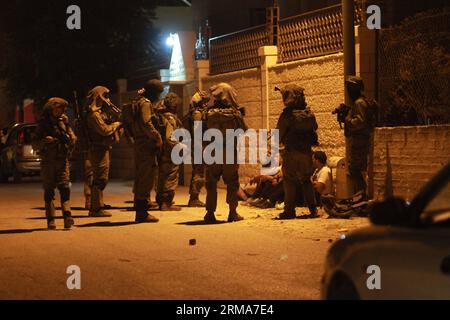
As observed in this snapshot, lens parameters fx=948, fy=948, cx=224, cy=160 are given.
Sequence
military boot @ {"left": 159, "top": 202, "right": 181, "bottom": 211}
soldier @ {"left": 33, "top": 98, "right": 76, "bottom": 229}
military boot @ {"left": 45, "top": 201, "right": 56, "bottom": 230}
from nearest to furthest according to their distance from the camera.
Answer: soldier @ {"left": 33, "top": 98, "right": 76, "bottom": 229}
military boot @ {"left": 45, "top": 201, "right": 56, "bottom": 230}
military boot @ {"left": 159, "top": 202, "right": 181, "bottom": 211}

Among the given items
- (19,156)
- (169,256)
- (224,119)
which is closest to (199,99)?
(224,119)

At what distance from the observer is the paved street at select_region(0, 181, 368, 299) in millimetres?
A: 8398

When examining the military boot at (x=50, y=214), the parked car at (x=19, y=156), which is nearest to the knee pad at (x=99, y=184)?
the military boot at (x=50, y=214)

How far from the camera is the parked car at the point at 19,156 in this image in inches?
1043

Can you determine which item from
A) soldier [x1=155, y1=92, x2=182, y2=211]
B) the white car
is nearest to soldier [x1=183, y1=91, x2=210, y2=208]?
soldier [x1=155, y1=92, x2=182, y2=211]

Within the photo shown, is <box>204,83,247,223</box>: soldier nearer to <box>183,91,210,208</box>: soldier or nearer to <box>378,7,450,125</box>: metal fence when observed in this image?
<box>183,91,210,208</box>: soldier

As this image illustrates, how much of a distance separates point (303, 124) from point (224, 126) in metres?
1.16

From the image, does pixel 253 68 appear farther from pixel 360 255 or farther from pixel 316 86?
pixel 360 255

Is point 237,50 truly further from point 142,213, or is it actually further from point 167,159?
point 142,213

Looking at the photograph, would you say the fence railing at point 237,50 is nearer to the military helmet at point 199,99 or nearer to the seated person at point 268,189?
the military helmet at point 199,99

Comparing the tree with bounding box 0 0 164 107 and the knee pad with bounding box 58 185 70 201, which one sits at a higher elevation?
the tree with bounding box 0 0 164 107

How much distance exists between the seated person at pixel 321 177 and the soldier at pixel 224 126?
1.83 m

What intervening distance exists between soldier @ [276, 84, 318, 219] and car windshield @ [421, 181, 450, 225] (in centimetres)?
756

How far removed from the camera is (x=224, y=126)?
44.3 feet
